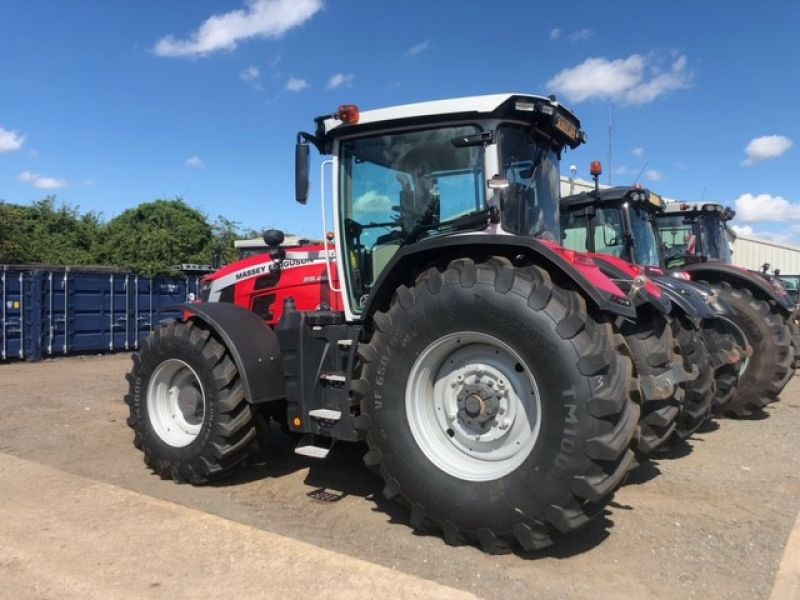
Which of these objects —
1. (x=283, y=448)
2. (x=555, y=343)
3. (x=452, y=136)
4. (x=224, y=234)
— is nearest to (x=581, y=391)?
(x=555, y=343)

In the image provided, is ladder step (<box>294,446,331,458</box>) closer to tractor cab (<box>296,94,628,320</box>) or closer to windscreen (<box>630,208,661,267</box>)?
tractor cab (<box>296,94,628,320</box>)

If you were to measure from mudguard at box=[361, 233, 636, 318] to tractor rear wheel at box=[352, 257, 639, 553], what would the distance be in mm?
112

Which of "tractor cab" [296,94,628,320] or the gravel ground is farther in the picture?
"tractor cab" [296,94,628,320]

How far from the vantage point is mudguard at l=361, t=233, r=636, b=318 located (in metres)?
3.56

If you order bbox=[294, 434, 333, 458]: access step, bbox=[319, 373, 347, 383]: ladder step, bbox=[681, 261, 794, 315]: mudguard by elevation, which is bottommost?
bbox=[294, 434, 333, 458]: access step

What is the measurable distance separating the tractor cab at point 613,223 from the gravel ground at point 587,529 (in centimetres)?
225

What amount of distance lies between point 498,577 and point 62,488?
3448mm

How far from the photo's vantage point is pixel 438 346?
12.7ft

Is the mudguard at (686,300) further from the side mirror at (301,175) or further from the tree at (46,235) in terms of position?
the tree at (46,235)

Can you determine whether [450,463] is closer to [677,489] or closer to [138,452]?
[677,489]

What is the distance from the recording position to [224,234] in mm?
29641

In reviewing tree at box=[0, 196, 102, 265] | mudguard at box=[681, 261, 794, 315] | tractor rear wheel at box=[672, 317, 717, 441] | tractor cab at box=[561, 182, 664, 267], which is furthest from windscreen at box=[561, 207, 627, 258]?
tree at box=[0, 196, 102, 265]

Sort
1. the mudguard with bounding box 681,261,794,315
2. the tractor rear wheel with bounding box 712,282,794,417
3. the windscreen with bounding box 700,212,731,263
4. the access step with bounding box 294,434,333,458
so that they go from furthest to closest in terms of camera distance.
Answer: the windscreen with bounding box 700,212,731,263 → the mudguard with bounding box 681,261,794,315 → the tractor rear wheel with bounding box 712,282,794,417 → the access step with bounding box 294,434,333,458

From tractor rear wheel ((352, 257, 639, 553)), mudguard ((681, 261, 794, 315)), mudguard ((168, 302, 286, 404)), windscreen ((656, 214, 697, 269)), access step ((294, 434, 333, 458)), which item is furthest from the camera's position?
windscreen ((656, 214, 697, 269))
